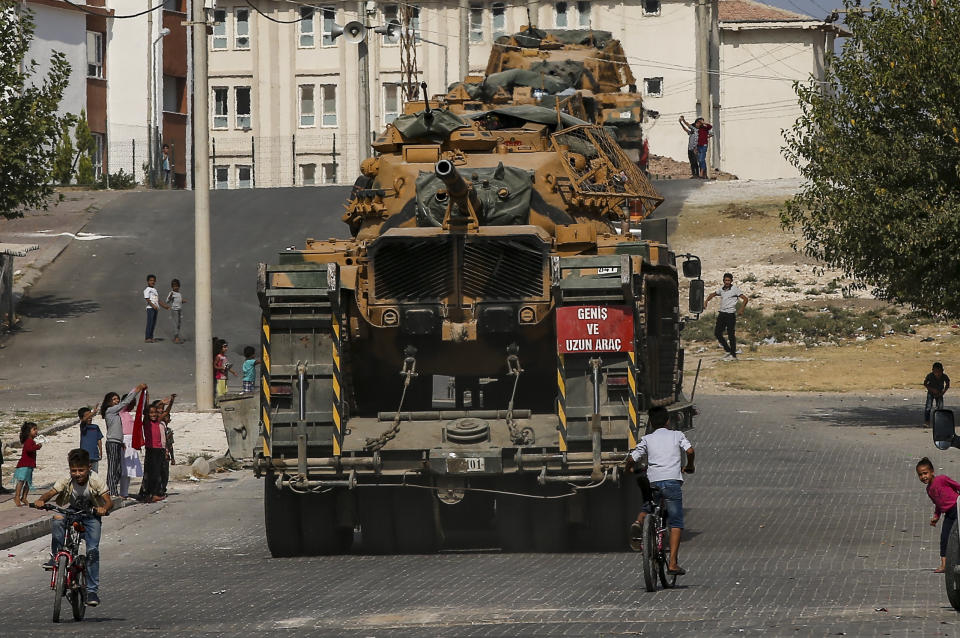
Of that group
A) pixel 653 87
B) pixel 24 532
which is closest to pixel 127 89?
pixel 653 87

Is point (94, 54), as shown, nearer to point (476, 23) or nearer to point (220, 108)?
point (220, 108)

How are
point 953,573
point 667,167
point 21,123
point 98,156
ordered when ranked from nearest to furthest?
point 953,573 < point 21,123 < point 98,156 < point 667,167

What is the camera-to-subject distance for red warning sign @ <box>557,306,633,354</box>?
1620cm

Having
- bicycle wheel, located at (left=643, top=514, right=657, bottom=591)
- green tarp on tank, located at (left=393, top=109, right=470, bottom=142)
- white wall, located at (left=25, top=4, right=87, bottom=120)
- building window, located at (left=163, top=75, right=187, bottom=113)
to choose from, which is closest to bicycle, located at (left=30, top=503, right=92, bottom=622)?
bicycle wheel, located at (left=643, top=514, right=657, bottom=591)

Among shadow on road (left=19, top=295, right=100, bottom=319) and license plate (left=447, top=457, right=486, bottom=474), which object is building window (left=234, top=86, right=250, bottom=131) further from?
license plate (left=447, top=457, right=486, bottom=474)

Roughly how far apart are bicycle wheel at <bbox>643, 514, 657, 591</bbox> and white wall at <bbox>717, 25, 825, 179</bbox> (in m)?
71.4

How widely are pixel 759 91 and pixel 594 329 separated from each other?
70.1 meters

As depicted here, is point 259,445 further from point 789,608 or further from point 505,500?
point 789,608

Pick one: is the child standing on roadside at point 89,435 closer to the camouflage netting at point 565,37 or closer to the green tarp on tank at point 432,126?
the green tarp on tank at point 432,126

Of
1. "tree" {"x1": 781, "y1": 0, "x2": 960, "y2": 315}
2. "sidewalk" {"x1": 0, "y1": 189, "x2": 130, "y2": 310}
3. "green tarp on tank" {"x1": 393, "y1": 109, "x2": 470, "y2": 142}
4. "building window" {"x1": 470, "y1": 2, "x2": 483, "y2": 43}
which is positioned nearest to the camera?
"green tarp on tank" {"x1": 393, "y1": 109, "x2": 470, "y2": 142}

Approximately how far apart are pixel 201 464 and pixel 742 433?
8.42 metres

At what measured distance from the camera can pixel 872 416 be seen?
30.1m

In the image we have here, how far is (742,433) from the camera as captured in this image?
1072 inches

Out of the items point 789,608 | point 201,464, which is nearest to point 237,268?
point 201,464
